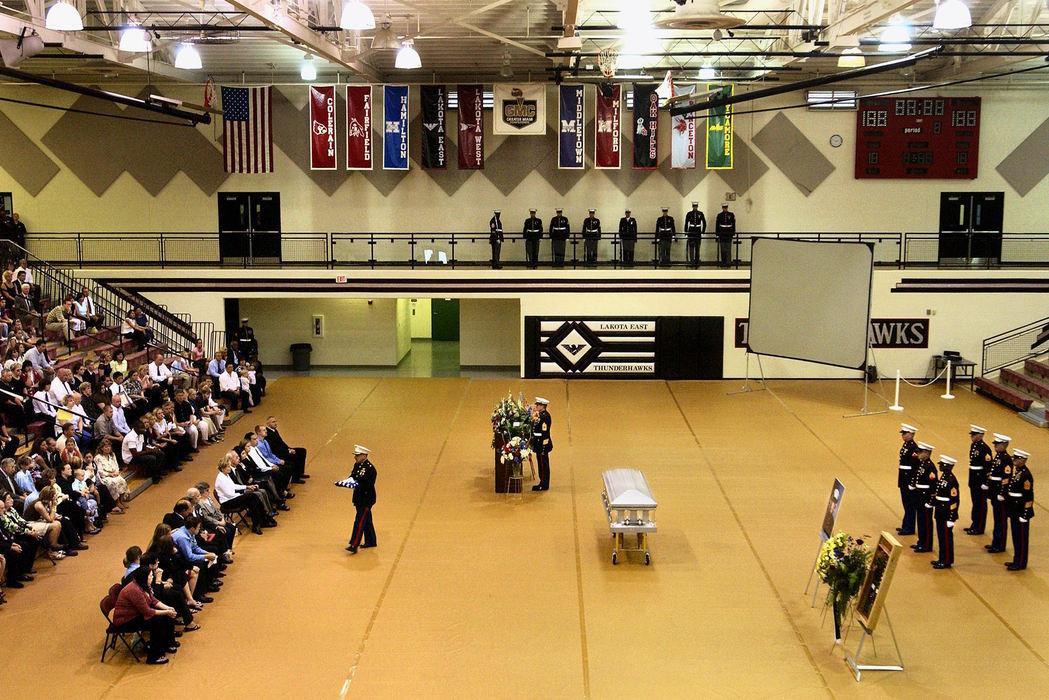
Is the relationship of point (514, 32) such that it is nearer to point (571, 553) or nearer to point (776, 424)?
point (776, 424)

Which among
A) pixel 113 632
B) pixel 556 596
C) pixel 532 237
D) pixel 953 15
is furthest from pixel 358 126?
pixel 113 632

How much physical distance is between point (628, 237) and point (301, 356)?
9704 mm

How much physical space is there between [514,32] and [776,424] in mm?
10524

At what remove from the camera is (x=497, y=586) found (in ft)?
39.1

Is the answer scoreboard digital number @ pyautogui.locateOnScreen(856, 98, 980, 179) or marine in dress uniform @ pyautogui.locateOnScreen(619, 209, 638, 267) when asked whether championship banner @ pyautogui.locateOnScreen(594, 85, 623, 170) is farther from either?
scoreboard digital number @ pyautogui.locateOnScreen(856, 98, 980, 179)

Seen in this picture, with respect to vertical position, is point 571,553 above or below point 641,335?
below

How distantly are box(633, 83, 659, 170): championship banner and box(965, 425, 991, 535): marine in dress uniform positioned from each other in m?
14.8

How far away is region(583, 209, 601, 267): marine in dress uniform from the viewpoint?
26650 mm

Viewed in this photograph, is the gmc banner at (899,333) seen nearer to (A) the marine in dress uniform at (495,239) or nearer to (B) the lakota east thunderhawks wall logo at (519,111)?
(A) the marine in dress uniform at (495,239)

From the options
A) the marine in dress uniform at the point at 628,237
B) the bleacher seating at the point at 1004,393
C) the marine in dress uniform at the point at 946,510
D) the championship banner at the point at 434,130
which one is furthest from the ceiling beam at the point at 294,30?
the bleacher seating at the point at 1004,393

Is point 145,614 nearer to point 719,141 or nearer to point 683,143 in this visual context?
point 683,143

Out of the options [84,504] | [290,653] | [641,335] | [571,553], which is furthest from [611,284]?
[290,653]

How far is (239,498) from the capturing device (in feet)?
45.4

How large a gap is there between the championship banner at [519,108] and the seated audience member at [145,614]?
1827 cm
